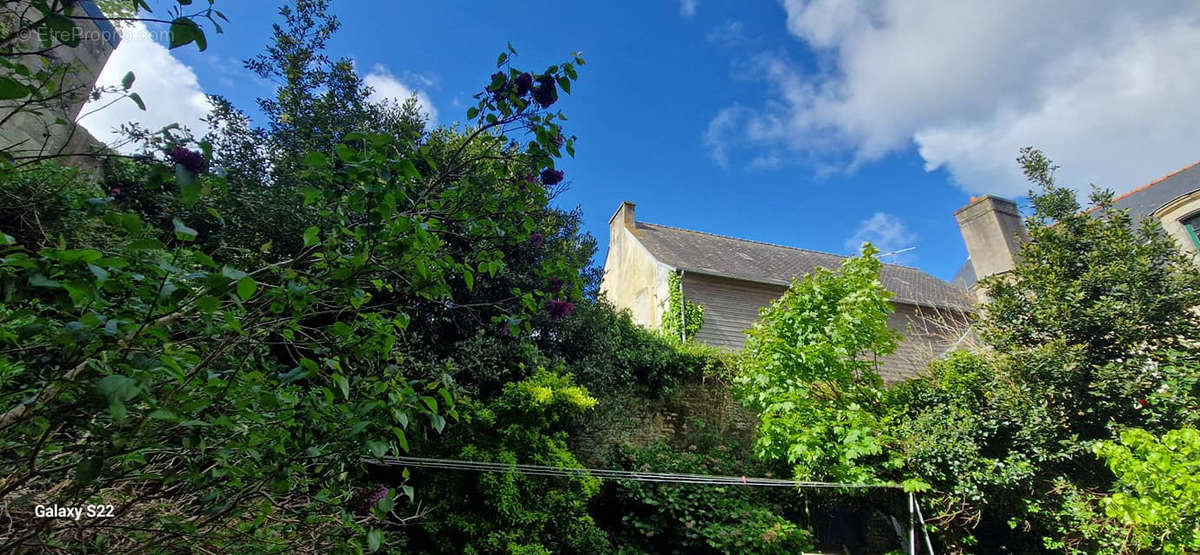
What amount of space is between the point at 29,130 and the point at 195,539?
20.8 feet

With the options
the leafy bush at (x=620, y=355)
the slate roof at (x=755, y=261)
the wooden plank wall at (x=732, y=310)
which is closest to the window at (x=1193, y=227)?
the slate roof at (x=755, y=261)

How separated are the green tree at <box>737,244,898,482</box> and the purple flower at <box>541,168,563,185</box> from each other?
4.96 meters

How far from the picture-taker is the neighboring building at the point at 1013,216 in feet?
29.0


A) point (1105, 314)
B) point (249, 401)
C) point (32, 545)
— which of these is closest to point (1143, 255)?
point (1105, 314)

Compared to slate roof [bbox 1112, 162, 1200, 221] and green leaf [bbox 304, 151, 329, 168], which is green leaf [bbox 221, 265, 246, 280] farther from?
slate roof [bbox 1112, 162, 1200, 221]

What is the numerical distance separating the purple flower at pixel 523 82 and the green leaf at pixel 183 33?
4.25 feet

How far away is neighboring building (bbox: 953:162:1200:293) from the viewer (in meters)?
8.84

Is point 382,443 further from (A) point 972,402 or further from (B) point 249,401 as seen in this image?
(A) point 972,402

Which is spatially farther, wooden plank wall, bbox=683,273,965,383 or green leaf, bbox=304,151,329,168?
wooden plank wall, bbox=683,273,965,383

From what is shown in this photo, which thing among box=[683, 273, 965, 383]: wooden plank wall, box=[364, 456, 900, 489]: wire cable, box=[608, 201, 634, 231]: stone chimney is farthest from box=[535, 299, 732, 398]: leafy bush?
box=[608, 201, 634, 231]: stone chimney

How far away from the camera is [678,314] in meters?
11.2

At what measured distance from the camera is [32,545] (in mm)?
1508

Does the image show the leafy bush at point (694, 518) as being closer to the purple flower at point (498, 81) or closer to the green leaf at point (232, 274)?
the purple flower at point (498, 81)

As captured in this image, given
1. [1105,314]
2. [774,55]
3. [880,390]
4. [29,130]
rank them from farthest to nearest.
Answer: [774,55] < [880,390] < [1105,314] < [29,130]
